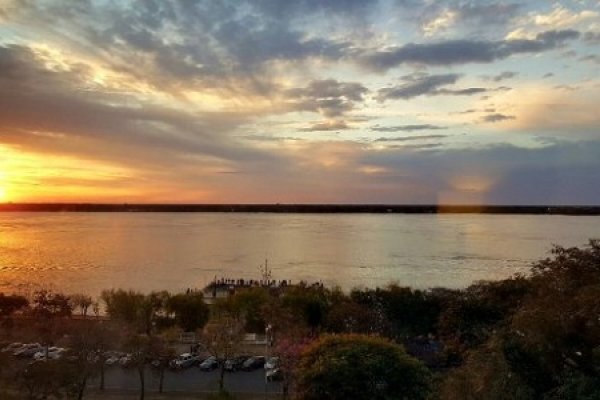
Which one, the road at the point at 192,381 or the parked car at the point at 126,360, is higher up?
the parked car at the point at 126,360

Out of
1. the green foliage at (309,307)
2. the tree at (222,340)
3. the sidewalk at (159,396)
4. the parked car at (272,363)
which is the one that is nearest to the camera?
the sidewalk at (159,396)

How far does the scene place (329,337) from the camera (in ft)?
42.4

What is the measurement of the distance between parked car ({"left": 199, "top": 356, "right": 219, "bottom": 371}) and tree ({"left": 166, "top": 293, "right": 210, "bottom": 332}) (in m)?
8.49

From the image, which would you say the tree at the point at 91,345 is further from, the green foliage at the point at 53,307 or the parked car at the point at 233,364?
the green foliage at the point at 53,307

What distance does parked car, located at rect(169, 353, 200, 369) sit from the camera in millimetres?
24331

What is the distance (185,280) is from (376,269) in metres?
23.8

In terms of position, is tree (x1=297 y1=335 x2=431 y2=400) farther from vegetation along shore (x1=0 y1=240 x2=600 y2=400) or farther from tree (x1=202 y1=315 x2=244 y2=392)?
tree (x1=202 y1=315 x2=244 y2=392)

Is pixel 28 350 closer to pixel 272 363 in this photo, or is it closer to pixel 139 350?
pixel 139 350

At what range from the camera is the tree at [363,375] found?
11445mm

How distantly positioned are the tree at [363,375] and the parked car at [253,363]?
1328cm

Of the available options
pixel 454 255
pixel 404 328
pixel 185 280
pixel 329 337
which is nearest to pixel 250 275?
pixel 185 280

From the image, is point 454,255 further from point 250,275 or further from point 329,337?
point 329,337

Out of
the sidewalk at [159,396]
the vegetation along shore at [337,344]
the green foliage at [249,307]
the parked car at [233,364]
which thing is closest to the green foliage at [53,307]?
the vegetation along shore at [337,344]

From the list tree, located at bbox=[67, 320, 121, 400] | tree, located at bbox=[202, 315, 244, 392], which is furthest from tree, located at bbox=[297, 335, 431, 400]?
tree, located at bbox=[202, 315, 244, 392]
